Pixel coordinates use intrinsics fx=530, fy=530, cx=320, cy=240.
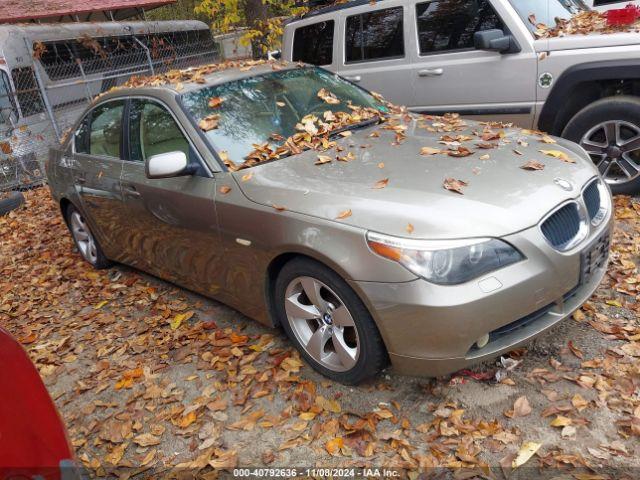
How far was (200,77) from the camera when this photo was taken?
3.93 metres

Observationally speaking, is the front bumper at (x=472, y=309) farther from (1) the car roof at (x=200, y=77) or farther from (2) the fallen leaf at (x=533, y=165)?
(1) the car roof at (x=200, y=77)

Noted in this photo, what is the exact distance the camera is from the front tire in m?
2.62

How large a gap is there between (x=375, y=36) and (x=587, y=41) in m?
2.29

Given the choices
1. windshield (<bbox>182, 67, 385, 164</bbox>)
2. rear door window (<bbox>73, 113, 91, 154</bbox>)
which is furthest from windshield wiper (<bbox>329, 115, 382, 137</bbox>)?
rear door window (<bbox>73, 113, 91, 154</bbox>)

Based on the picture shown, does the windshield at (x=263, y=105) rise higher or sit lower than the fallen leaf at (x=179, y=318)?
higher

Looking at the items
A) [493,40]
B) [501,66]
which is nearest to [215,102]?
[493,40]

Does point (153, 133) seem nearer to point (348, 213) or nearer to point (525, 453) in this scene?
point (348, 213)

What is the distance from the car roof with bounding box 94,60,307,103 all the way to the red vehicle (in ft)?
8.11

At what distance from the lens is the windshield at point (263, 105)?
3.41 metres

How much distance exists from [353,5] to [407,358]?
478cm

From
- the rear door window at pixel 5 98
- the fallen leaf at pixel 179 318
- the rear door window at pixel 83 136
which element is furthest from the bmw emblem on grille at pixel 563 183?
the rear door window at pixel 5 98

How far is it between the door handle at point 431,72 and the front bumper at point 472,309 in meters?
3.34

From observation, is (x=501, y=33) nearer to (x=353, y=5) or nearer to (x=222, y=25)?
(x=353, y=5)

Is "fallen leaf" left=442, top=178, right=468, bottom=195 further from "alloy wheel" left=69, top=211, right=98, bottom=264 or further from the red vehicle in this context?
"alloy wheel" left=69, top=211, right=98, bottom=264
